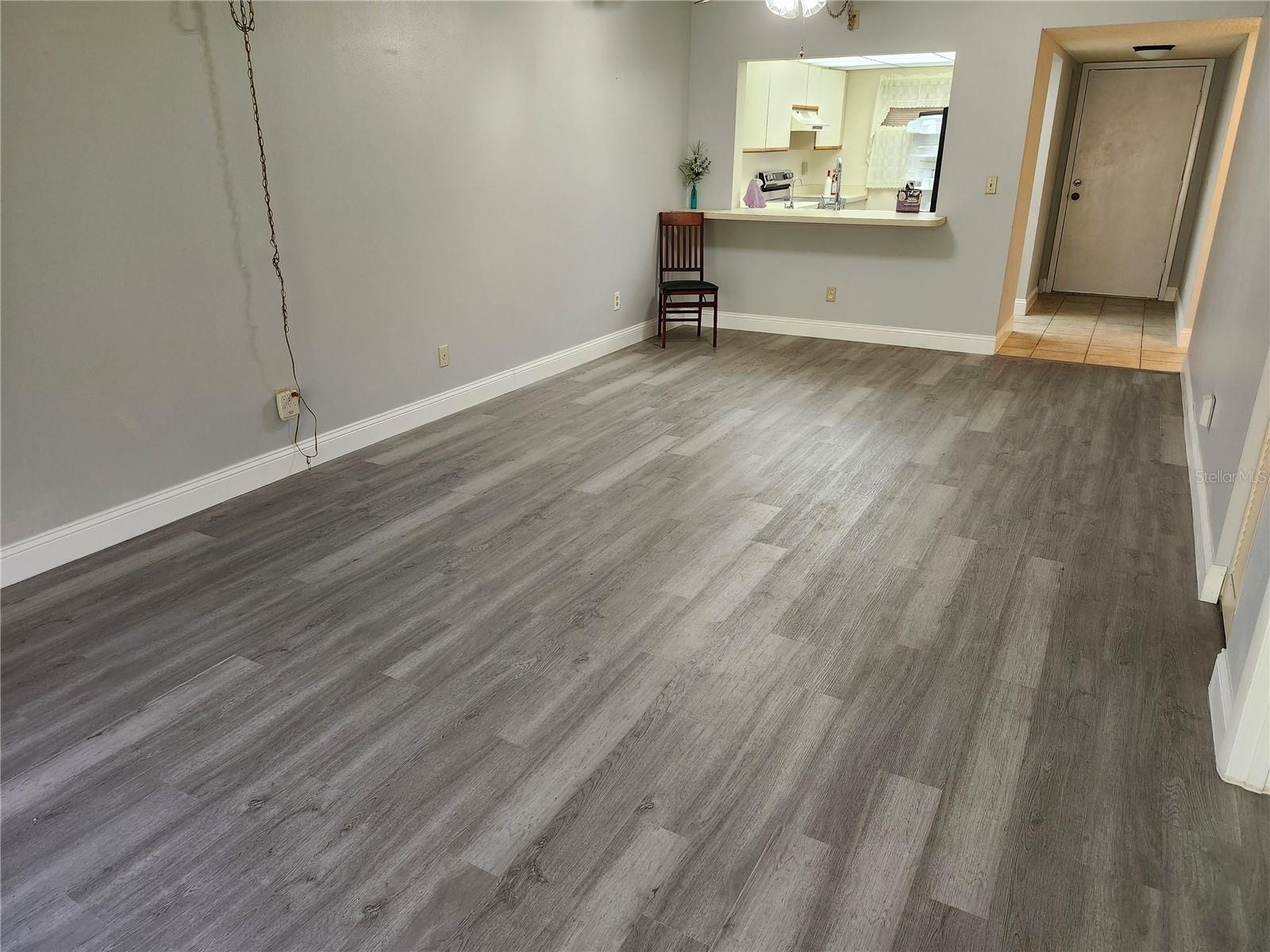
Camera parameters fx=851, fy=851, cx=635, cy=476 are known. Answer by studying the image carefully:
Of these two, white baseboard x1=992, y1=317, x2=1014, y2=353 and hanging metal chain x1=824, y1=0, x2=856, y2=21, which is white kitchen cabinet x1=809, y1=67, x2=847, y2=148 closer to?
hanging metal chain x1=824, y1=0, x2=856, y2=21

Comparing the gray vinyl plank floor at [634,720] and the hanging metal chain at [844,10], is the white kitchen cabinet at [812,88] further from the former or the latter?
the gray vinyl plank floor at [634,720]

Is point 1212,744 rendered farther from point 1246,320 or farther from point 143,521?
point 143,521

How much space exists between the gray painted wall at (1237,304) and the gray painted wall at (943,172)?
1.01 meters

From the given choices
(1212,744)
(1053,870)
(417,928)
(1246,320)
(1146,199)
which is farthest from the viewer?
(1146,199)

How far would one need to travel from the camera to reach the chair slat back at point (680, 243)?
649 cm

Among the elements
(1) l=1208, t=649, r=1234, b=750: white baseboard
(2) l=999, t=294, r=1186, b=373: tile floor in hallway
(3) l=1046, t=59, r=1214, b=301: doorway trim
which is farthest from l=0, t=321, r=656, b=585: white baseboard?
(3) l=1046, t=59, r=1214, b=301: doorway trim

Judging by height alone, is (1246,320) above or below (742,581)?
above

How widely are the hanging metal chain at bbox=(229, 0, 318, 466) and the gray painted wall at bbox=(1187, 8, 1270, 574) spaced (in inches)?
143

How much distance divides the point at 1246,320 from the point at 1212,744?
190cm

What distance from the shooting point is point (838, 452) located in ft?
13.6

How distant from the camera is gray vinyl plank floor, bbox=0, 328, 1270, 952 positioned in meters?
1.68

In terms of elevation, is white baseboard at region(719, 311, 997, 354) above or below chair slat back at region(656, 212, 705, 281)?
below

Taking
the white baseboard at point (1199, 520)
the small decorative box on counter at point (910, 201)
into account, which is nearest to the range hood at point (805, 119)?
the small decorative box on counter at point (910, 201)

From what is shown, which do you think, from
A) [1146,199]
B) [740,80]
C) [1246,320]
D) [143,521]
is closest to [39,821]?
[143,521]
